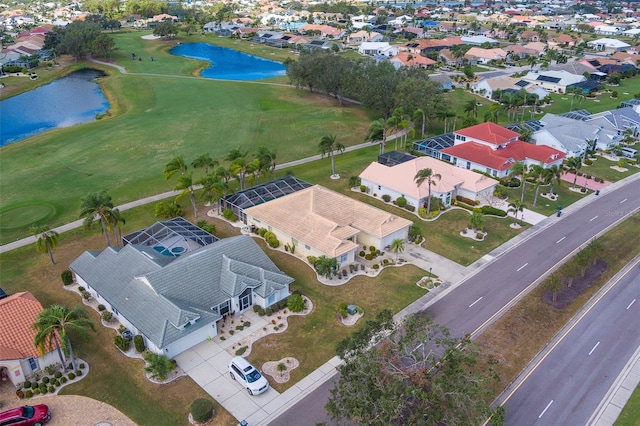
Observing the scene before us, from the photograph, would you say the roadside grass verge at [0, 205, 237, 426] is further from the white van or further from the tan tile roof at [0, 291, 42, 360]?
the white van

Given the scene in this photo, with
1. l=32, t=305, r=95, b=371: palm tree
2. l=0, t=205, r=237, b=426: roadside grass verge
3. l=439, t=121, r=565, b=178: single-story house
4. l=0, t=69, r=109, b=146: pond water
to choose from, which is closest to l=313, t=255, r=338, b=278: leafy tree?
l=0, t=205, r=237, b=426: roadside grass verge

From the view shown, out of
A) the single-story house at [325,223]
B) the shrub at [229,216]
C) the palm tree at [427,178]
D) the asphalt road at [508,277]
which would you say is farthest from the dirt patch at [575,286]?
the shrub at [229,216]

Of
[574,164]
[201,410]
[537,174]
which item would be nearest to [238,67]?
[574,164]

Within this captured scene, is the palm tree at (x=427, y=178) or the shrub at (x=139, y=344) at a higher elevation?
the palm tree at (x=427, y=178)

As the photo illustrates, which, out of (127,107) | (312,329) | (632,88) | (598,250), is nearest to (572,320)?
(598,250)

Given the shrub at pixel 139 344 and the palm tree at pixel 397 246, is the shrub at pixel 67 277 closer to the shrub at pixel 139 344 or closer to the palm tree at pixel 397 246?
the shrub at pixel 139 344

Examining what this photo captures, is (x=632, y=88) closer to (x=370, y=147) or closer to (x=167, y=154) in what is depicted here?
(x=370, y=147)
